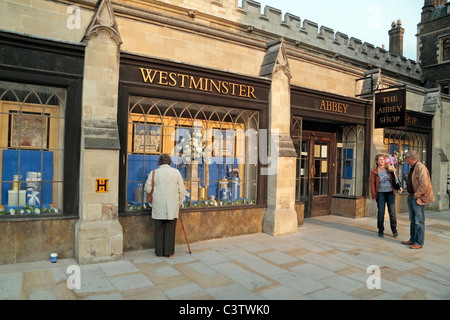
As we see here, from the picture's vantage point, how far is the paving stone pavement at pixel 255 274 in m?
4.37

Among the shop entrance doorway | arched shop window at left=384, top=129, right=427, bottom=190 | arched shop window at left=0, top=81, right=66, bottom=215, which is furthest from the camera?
arched shop window at left=384, top=129, right=427, bottom=190

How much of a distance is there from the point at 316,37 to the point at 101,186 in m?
14.5

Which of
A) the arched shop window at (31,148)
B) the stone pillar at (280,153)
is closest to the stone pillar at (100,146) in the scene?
the arched shop window at (31,148)

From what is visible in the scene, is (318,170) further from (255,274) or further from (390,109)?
(255,274)

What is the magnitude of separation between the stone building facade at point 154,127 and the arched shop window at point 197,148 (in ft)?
0.09

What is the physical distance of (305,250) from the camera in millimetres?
6594

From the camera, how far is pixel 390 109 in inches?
395

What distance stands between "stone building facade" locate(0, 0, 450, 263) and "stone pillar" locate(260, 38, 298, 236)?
0.11ft

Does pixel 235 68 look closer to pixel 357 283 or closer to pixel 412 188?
pixel 412 188

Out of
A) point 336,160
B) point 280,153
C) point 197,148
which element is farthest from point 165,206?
point 336,160

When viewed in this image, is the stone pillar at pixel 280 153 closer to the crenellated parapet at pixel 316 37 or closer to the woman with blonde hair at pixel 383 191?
the woman with blonde hair at pixel 383 191

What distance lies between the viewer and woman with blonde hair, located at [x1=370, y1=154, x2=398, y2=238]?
7844 mm

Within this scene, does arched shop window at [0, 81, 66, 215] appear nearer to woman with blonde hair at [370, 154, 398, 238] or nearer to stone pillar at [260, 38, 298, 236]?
stone pillar at [260, 38, 298, 236]

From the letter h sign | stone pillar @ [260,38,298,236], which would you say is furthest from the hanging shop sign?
the letter h sign
